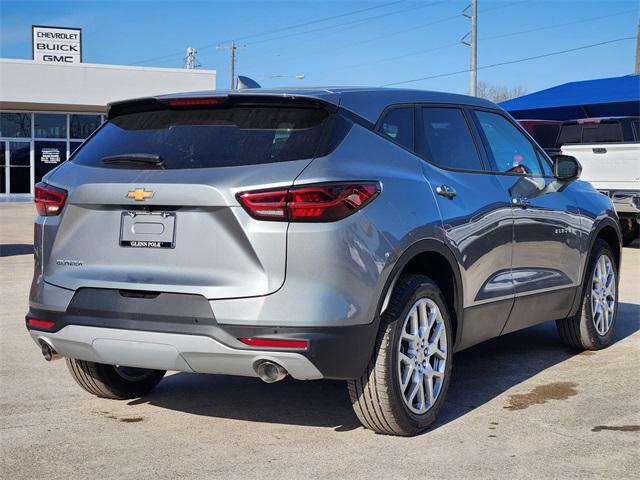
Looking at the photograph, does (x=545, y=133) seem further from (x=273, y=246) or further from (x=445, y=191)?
(x=273, y=246)

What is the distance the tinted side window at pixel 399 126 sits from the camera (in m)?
4.87

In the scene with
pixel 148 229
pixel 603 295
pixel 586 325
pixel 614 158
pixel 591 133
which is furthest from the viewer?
pixel 591 133

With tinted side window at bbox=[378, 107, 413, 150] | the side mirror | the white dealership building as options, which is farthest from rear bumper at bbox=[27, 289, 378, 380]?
the white dealership building

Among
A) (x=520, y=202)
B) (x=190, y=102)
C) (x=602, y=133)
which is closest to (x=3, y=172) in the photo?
(x=602, y=133)

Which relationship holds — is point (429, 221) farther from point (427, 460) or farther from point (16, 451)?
point (16, 451)

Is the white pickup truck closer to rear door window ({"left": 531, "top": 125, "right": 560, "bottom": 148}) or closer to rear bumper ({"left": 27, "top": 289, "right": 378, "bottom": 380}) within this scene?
rear door window ({"left": 531, "top": 125, "right": 560, "bottom": 148})

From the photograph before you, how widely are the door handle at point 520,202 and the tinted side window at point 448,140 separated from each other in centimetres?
33

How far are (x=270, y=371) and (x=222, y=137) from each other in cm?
113

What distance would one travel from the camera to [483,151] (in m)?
5.75

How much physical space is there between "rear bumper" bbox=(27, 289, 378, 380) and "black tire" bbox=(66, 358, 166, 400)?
0.81m

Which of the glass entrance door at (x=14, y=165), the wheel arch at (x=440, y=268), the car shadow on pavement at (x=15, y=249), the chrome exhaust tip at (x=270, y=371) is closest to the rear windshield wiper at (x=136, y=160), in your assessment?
the chrome exhaust tip at (x=270, y=371)

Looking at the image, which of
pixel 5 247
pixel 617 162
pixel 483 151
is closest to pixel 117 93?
pixel 5 247

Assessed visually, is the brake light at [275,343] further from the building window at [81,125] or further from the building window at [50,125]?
the building window at [50,125]

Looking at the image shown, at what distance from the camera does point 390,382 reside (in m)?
4.48
